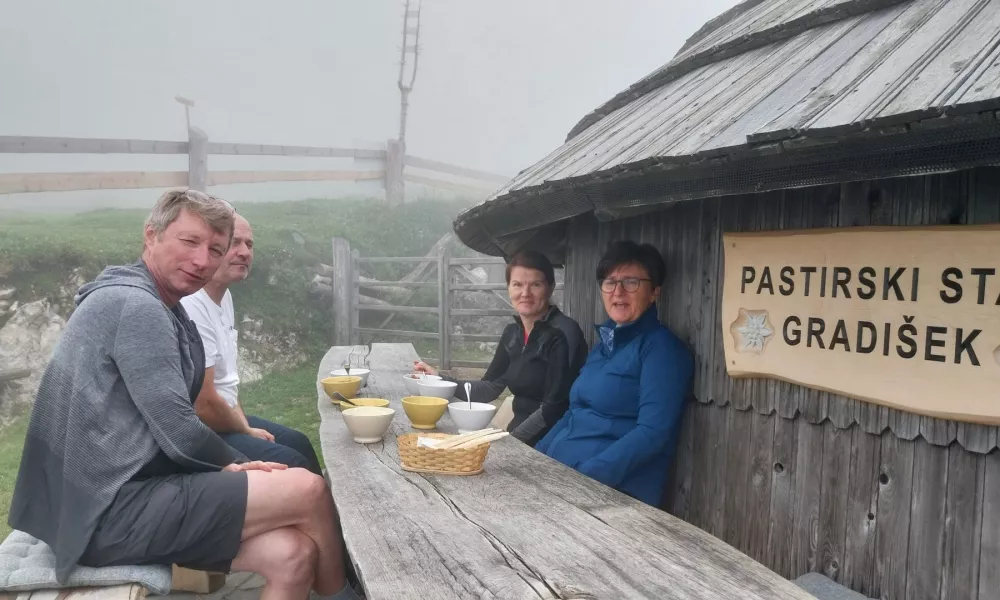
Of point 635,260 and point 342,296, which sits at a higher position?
point 635,260

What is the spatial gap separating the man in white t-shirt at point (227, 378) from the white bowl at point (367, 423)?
2.87 feet

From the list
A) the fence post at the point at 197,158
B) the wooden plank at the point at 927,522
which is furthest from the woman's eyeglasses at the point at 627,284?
the fence post at the point at 197,158

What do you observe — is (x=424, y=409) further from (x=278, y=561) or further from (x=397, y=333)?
(x=397, y=333)

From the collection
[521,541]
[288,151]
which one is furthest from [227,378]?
[288,151]

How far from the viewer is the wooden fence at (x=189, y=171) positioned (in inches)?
399

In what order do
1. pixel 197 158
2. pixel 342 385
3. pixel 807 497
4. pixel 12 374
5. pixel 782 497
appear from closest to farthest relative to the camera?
1. pixel 807 497
2. pixel 782 497
3. pixel 342 385
4. pixel 12 374
5. pixel 197 158

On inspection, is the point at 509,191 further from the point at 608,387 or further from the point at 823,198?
the point at 823,198

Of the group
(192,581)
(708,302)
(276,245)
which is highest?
(276,245)

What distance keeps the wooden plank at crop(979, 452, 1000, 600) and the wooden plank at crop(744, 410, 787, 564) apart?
0.85 metres

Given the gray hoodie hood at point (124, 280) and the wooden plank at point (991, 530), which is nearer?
the wooden plank at point (991, 530)

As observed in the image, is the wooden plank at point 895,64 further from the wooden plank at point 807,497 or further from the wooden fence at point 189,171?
the wooden fence at point 189,171

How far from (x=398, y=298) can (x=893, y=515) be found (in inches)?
430

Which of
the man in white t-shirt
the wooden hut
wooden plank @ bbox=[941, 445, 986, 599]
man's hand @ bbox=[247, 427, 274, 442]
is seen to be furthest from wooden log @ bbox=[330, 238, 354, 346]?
wooden plank @ bbox=[941, 445, 986, 599]

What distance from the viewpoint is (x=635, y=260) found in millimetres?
3443
